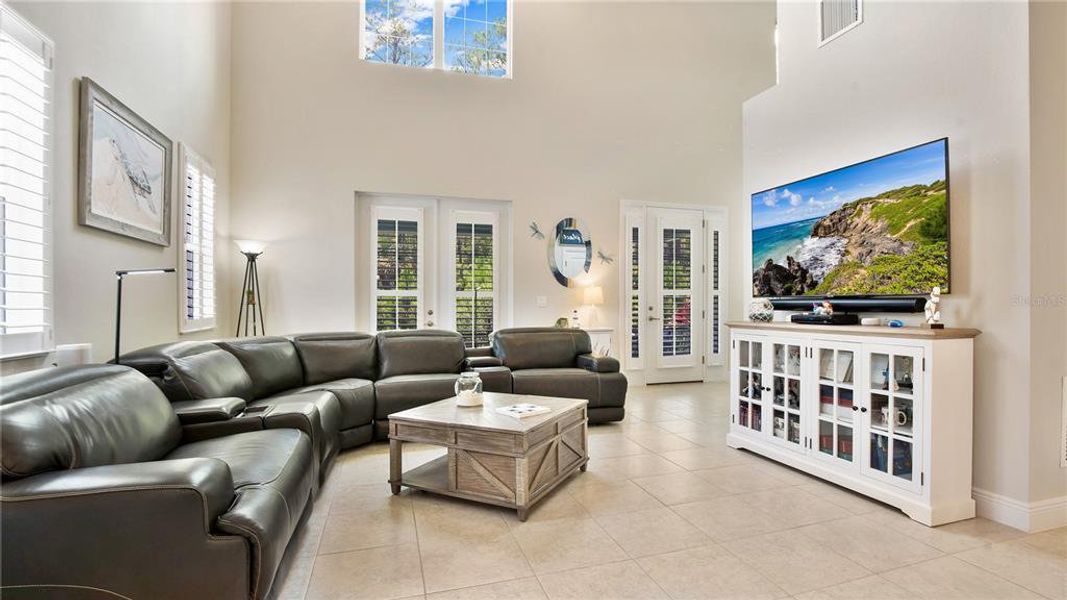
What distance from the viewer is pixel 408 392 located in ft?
13.2

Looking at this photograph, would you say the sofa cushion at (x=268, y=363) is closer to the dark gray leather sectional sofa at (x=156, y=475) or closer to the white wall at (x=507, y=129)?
the dark gray leather sectional sofa at (x=156, y=475)

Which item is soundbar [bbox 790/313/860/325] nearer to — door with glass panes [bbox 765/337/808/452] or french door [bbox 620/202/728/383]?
door with glass panes [bbox 765/337/808/452]

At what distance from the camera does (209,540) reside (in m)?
1.50

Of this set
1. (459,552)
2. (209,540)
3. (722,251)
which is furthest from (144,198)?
(722,251)

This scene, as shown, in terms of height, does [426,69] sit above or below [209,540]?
Result: above

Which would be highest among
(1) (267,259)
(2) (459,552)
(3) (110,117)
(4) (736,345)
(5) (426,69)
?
(5) (426,69)

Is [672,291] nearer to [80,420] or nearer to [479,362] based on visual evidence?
[479,362]

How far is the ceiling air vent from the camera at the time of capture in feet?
10.9

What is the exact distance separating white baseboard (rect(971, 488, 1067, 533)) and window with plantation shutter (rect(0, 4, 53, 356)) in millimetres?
4684

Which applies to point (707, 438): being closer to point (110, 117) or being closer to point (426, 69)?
point (110, 117)

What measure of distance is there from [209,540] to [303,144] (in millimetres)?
4912

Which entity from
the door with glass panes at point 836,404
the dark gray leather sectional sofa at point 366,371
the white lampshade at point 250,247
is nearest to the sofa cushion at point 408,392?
the dark gray leather sectional sofa at point 366,371

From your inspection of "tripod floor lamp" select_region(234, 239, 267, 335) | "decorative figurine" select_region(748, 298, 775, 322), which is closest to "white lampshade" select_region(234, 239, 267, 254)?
"tripod floor lamp" select_region(234, 239, 267, 335)

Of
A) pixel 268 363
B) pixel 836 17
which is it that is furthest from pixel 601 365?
pixel 836 17
